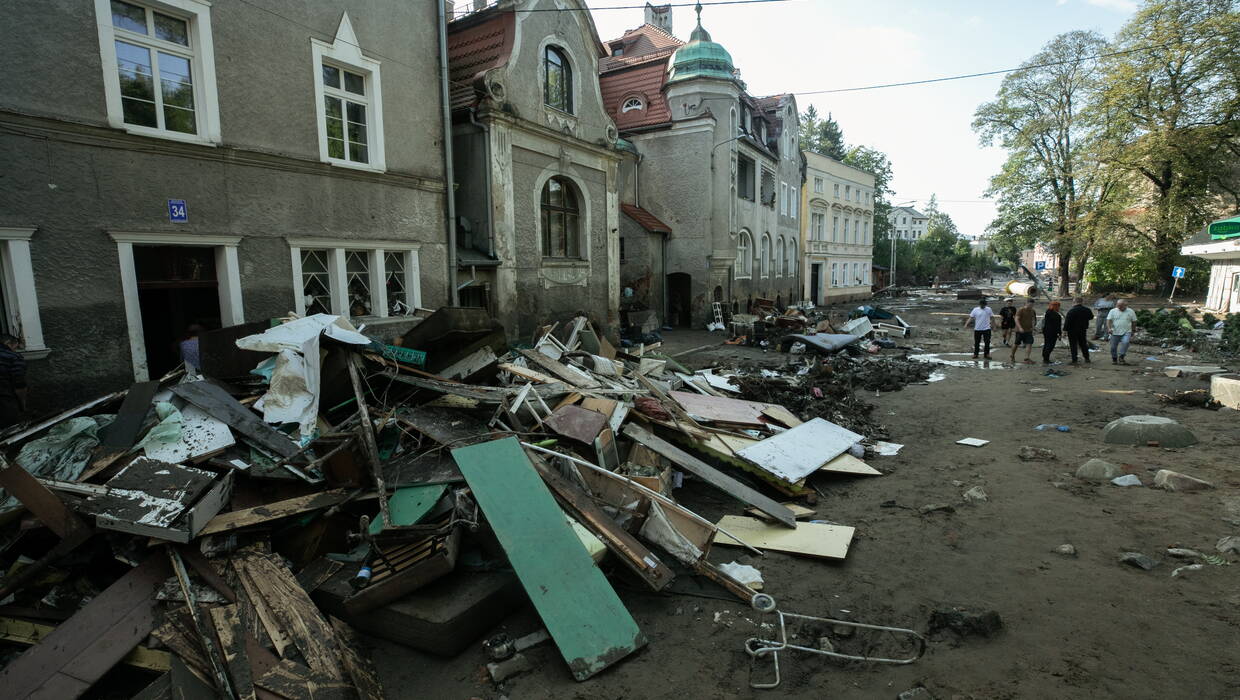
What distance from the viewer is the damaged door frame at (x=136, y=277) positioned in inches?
278

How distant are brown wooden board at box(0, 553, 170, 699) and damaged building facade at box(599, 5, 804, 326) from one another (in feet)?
60.5

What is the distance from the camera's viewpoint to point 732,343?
61.9 feet

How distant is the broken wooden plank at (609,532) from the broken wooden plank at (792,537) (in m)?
1.04

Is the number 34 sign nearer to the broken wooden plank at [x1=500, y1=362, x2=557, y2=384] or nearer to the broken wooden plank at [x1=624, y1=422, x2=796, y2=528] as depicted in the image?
the broken wooden plank at [x1=500, y1=362, x2=557, y2=384]

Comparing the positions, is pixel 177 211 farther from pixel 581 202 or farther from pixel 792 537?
pixel 581 202

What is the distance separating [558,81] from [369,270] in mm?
7101

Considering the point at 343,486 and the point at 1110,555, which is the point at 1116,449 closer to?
the point at 1110,555

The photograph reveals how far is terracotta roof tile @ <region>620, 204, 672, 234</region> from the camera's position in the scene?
72.9ft

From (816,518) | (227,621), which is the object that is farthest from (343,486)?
(816,518)

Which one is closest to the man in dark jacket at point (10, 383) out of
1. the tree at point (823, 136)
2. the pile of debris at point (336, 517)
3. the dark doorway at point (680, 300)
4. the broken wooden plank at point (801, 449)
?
the pile of debris at point (336, 517)

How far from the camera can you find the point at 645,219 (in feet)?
74.0

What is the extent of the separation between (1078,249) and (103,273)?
4148 cm

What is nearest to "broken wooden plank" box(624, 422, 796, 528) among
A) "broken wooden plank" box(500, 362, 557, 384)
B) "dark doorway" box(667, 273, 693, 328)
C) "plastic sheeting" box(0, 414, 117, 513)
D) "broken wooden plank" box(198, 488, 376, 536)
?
"broken wooden plank" box(500, 362, 557, 384)

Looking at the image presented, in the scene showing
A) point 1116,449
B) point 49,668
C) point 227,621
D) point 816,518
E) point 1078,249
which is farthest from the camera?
point 1078,249
